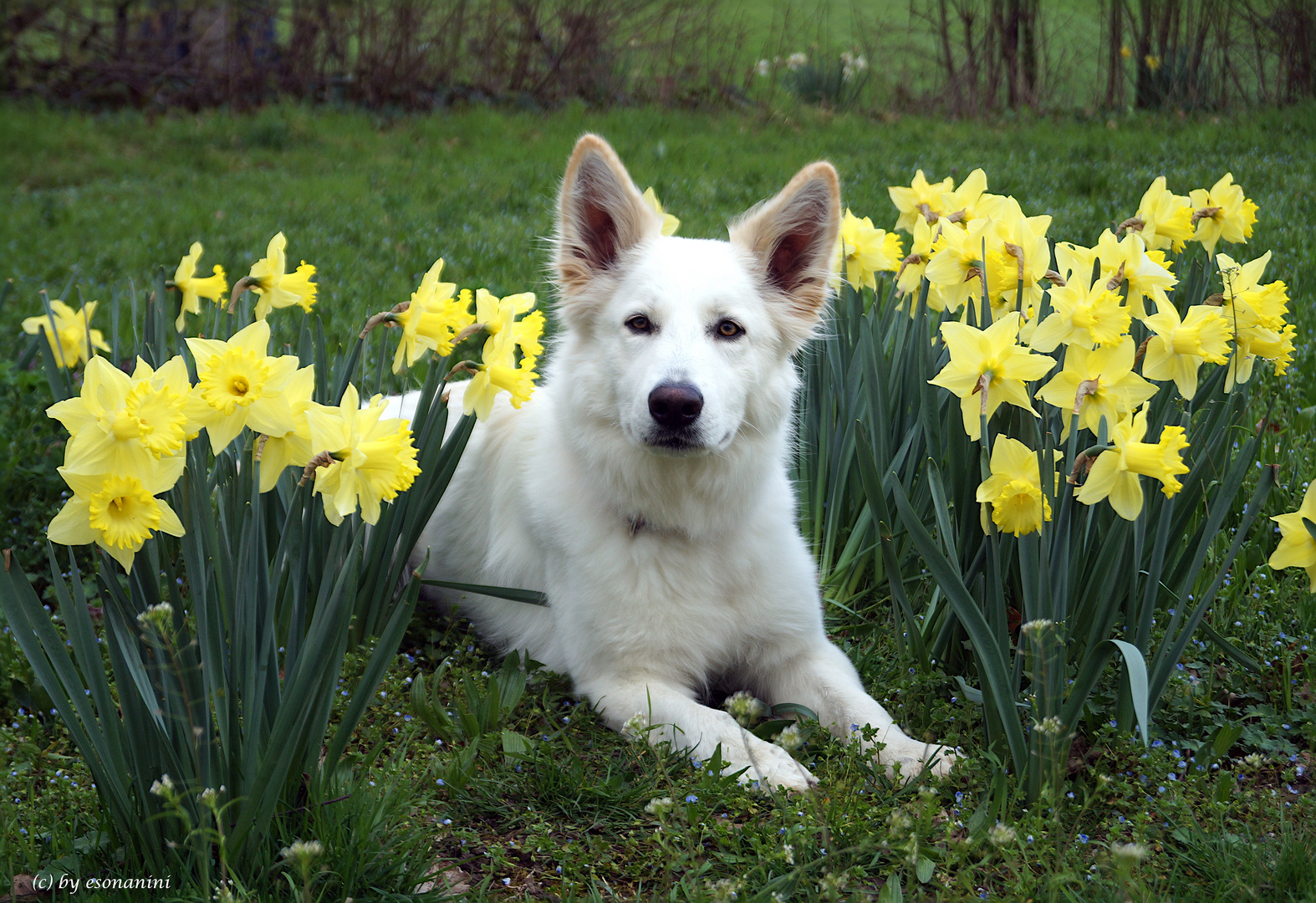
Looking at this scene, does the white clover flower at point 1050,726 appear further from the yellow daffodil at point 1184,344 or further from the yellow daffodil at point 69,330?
the yellow daffodil at point 69,330

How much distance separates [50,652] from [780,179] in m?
7.33

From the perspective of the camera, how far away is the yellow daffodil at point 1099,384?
1.87 m

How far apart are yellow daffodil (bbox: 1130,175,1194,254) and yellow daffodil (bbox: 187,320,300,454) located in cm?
236

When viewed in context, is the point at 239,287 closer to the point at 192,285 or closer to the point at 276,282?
the point at 276,282

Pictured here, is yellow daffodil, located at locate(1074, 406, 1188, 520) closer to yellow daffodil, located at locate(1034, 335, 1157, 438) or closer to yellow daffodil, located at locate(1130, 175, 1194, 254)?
yellow daffodil, located at locate(1034, 335, 1157, 438)

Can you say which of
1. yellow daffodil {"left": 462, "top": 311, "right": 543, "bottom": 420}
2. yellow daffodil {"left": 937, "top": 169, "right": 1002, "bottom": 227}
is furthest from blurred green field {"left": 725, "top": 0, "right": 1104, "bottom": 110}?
yellow daffodil {"left": 462, "top": 311, "right": 543, "bottom": 420}

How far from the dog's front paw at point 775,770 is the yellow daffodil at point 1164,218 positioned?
1.78m

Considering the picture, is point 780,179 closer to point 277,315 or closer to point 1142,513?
point 277,315

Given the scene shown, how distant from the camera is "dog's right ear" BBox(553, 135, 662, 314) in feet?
9.60

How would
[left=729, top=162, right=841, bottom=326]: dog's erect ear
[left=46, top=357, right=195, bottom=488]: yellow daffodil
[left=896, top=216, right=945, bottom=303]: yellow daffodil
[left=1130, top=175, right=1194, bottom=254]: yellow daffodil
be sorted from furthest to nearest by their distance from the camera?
[left=896, top=216, right=945, bottom=303]: yellow daffodil < [left=729, top=162, right=841, bottom=326]: dog's erect ear < [left=1130, top=175, right=1194, bottom=254]: yellow daffodil < [left=46, top=357, right=195, bottom=488]: yellow daffodil

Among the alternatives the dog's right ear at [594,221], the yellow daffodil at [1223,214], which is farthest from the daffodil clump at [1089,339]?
the dog's right ear at [594,221]

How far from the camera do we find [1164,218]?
110 inches

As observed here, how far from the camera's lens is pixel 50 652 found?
1.65 metres

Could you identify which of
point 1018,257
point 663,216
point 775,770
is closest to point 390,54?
point 663,216
